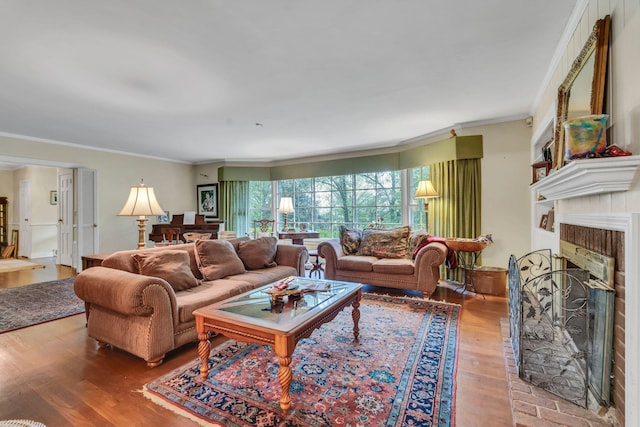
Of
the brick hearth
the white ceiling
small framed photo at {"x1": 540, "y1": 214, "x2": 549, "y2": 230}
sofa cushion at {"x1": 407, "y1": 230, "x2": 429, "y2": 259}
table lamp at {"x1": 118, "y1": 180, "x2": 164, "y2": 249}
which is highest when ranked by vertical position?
the white ceiling

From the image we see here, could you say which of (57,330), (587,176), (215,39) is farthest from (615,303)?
(57,330)

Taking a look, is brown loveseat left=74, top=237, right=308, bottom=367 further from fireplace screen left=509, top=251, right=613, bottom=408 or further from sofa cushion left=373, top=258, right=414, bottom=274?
fireplace screen left=509, top=251, right=613, bottom=408

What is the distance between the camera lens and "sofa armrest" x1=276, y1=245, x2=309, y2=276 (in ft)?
12.1

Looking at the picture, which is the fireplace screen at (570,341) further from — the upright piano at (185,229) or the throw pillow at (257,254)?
the upright piano at (185,229)

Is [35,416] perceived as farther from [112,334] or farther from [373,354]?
[373,354]

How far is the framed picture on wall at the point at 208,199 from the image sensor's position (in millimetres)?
6809

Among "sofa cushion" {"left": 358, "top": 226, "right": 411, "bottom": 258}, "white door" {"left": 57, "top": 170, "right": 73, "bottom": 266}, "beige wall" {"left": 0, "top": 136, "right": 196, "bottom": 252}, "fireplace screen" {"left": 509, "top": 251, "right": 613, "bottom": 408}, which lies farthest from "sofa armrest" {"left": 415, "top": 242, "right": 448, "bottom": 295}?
"white door" {"left": 57, "top": 170, "right": 73, "bottom": 266}

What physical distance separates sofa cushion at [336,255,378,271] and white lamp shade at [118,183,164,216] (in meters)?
2.36

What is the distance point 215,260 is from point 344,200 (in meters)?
3.33

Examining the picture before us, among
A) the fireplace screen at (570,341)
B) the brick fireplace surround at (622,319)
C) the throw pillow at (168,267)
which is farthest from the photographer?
the throw pillow at (168,267)

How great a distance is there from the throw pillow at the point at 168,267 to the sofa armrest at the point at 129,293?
0.22m

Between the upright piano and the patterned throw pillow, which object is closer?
the patterned throw pillow

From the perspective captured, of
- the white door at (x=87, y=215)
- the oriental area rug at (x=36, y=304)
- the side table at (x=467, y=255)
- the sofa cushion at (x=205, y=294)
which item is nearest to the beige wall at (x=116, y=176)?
the white door at (x=87, y=215)

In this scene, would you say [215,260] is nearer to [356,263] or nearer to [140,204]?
[140,204]
